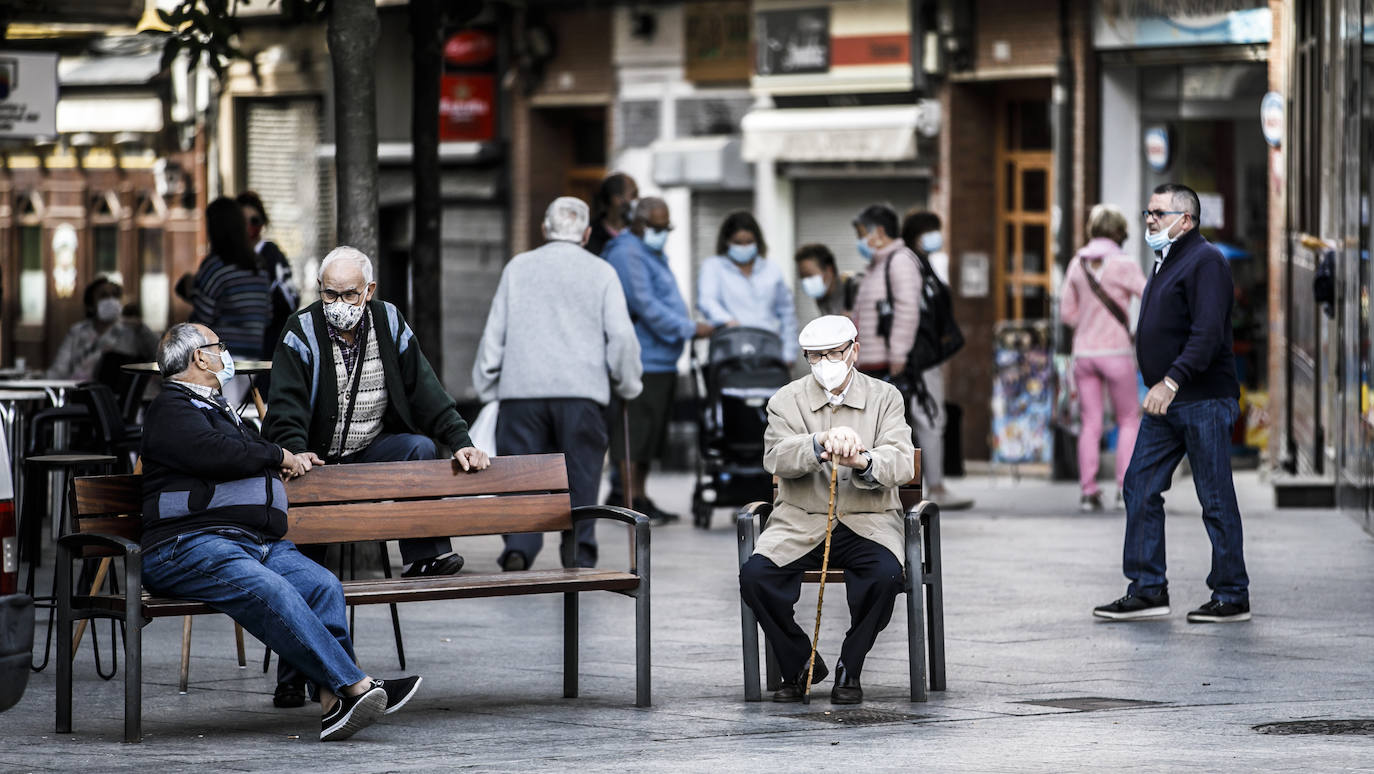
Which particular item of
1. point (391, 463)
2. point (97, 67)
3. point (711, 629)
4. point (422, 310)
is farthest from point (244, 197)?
point (97, 67)

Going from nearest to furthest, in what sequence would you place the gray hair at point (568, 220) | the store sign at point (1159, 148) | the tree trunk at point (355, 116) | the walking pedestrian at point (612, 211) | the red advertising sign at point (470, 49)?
the gray hair at point (568, 220), the tree trunk at point (355, 116), the walking pedestrian at point (612, 211), the store sign at point (1159, 148), the red advertising sign at point (470, 49)

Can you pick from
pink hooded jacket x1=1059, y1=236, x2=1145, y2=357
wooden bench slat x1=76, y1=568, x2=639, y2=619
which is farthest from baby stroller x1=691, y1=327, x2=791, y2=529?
wooden bench slat x1=76, y1=568, x2=639, y2=619

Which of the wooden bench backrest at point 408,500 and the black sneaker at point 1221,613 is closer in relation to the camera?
the wooden bench backrest at point 408,500

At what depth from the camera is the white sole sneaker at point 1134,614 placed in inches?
433

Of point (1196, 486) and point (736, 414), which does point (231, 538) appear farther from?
point (736, 414)

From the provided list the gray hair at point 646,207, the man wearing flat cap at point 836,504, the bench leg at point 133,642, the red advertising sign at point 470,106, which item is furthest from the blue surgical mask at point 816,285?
the red advertising sign at point 470,106

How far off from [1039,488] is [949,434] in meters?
0.91

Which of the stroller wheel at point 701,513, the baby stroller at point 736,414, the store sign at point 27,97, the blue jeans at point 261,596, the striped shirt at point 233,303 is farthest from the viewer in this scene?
the store sign at point 27,97

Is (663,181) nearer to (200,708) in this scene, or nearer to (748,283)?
(748,283)

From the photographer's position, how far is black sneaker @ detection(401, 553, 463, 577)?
30.1 ft

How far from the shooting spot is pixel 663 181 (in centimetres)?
2398

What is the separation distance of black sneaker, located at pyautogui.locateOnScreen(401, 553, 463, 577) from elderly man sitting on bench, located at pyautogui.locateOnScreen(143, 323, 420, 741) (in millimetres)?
634

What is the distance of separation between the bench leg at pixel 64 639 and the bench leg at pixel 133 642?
314mm

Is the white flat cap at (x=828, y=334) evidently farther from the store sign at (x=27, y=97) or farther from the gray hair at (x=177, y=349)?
the store sign at (x=27, y=97)
